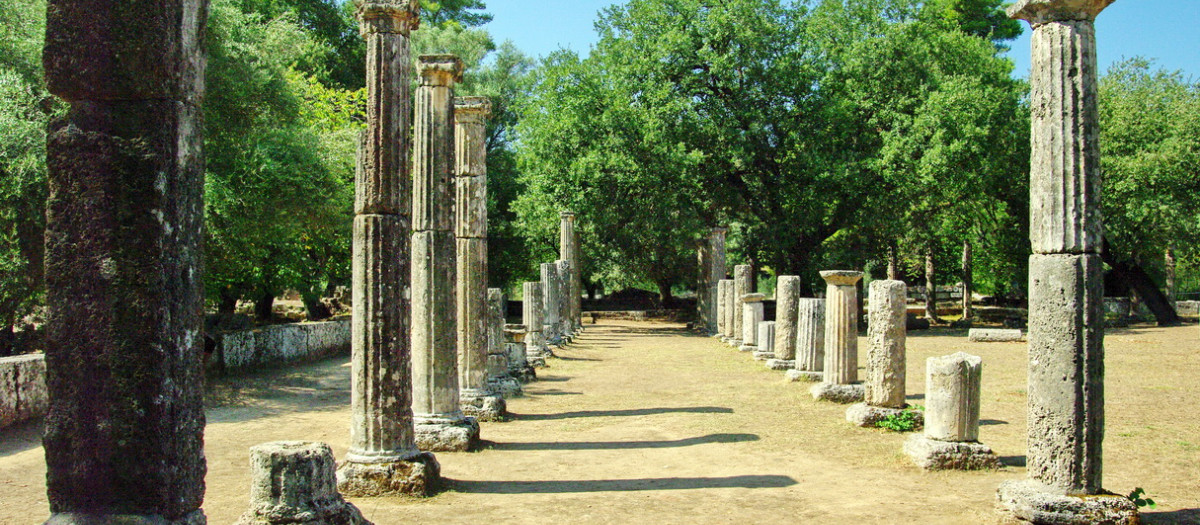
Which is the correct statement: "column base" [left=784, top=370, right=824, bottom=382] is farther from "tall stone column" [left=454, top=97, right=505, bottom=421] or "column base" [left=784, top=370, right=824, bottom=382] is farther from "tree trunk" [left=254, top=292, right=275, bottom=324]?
"tree trunk" [left=254, top=292, right=275, bottom=324]

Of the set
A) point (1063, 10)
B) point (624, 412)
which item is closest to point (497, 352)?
point (624, 412)

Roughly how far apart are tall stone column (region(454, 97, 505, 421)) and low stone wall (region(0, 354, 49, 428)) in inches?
202

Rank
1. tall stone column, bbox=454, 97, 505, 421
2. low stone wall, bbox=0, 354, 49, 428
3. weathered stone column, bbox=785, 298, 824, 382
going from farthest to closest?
weathered stone column, bbox=785, 298, 824, 382 < tall stone column, bbox=454, 97, 505, 421 < low stone wall, bbox=0, 354, 49, 428

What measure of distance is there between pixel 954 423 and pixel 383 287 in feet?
19.3

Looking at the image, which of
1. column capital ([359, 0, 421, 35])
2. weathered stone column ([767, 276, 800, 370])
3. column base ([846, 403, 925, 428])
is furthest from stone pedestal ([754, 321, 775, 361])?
column capital ([359, 0, 421, 35])

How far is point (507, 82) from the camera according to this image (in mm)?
39344

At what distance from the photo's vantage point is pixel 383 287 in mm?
7270

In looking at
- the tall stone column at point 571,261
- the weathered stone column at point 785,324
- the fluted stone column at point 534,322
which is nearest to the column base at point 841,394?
the weathered stone column at point 785,324

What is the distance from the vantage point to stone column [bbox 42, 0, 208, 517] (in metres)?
3.32

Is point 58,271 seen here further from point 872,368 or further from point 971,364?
point 872,368

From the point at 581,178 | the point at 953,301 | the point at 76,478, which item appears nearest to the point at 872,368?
the point at 76,478

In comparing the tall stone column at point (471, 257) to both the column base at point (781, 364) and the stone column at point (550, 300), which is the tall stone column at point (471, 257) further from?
the stone column at point (550, 300)

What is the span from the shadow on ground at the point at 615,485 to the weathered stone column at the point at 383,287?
1.71ft

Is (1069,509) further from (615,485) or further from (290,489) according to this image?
(290,489)
